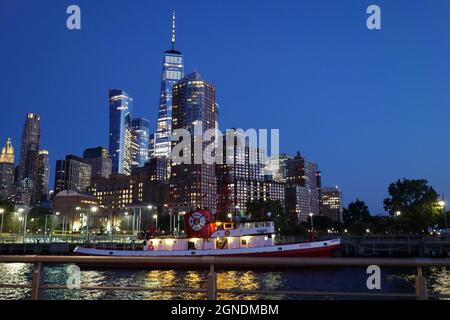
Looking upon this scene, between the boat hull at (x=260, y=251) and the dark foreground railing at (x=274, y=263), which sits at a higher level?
the dark foreground railing at (x=274, y=263)

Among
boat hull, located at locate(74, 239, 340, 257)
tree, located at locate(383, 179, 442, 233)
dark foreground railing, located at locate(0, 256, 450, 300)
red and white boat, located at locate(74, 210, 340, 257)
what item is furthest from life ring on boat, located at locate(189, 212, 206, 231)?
tree, located at locate(383, 179, 442, 233)

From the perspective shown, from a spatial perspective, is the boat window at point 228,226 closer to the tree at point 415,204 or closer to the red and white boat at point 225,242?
the red and white boat at point 225,242

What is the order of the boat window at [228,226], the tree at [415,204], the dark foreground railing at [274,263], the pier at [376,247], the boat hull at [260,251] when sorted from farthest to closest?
the tree at [415,204], the pier at [376,247], the boat window at [228,226], the boat hull at [260,251], the dark foreground railing at [274,263]

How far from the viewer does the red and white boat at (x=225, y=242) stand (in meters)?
54.9

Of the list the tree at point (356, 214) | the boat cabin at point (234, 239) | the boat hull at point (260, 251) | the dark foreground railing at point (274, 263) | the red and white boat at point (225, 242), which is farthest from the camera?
the tree at point (356, 214)

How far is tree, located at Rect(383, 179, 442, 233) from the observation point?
313 feet

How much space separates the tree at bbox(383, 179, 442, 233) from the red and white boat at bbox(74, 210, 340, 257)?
46.4m

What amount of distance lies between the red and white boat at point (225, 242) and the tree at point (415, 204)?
46415 mm

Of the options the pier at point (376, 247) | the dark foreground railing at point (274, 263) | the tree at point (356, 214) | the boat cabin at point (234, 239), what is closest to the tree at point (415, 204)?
the pier at point (376, 247)

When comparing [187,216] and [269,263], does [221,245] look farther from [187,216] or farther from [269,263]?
[269,263]

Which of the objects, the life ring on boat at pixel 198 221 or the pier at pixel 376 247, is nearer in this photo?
the life ring on boat at pixel 198 221

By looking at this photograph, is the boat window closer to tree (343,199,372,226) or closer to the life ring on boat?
the life ring on boat
